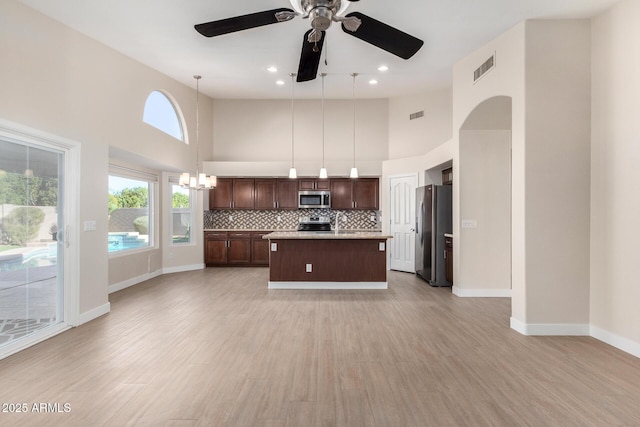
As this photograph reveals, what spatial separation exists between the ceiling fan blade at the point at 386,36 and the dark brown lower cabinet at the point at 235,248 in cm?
548

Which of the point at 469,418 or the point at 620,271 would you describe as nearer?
the point at 469,418

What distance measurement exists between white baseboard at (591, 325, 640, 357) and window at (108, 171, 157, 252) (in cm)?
677

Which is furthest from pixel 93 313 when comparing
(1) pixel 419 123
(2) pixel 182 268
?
(1) pixel 419 123

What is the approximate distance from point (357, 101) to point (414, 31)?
3.73 meters

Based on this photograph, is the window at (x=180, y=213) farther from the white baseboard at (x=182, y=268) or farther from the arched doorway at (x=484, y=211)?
the arched doorway at (x=484, y=211)

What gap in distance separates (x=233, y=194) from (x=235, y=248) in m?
1.29

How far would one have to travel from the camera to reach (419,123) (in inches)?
284

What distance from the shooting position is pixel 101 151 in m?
4.13

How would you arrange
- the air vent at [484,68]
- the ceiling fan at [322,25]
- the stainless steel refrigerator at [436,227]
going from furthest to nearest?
the stainless steel refrigerator at [436,227]
the air vent at [484,68]
the ceiling fan at [322,25]

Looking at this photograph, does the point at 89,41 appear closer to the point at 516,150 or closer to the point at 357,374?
the point at 357,374

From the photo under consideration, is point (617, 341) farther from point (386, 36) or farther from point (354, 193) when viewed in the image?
point (354, 193)

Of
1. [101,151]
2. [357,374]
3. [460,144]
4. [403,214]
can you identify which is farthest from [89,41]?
[403,214]

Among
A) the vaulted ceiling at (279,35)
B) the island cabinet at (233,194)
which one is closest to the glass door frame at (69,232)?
the vaulted ceiling at (279,35)

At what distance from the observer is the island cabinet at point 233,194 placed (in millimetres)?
7801
